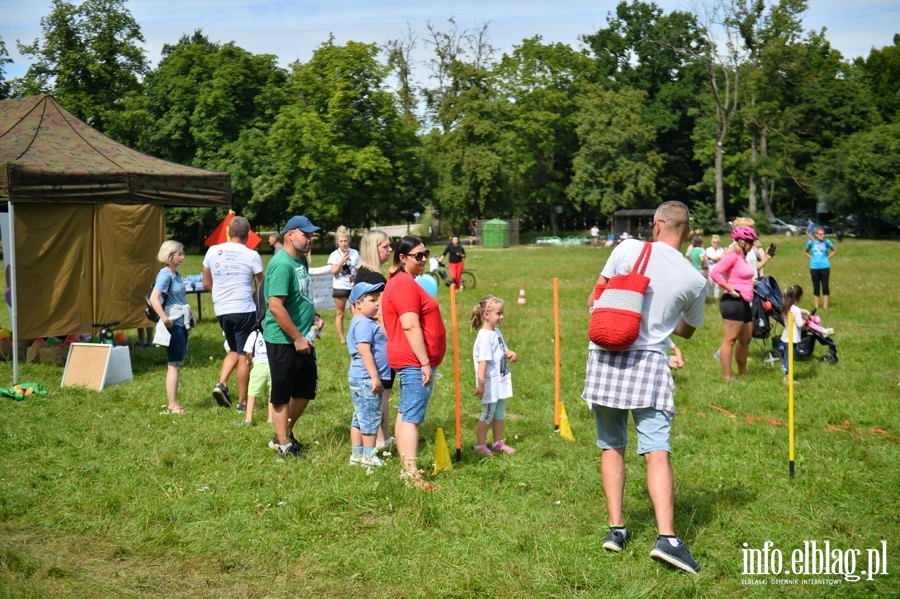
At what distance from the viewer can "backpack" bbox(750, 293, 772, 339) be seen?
1108 centimetres

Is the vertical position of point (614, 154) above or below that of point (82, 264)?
above

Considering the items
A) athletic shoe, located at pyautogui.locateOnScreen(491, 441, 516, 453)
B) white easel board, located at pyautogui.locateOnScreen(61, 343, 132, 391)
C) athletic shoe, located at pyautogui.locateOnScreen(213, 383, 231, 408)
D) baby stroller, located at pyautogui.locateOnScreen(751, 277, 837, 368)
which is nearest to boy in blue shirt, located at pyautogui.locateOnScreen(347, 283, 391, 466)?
athletic shoe, located at pyautogui.locateOnScreen(491, 441, 516, 453)

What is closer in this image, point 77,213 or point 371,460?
point 371,460

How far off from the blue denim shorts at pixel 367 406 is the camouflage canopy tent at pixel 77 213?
6223 millimetres

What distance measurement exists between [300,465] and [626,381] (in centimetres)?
295

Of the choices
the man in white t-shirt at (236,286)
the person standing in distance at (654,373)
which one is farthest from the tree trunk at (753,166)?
the person standing in distance at (654,373)

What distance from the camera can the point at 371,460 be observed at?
6.92m

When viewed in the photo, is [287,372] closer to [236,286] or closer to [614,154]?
[236,286]

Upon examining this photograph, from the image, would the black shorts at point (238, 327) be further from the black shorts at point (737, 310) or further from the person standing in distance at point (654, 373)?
the black shorts at point (737, 310)

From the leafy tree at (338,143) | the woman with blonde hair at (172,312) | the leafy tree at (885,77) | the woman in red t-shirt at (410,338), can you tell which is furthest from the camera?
the leafy tree at (885,77)

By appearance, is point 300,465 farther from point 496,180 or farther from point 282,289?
point 496,180

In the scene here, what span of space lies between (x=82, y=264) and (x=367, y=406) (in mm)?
7218

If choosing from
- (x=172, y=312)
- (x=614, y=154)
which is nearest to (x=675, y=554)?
(x=172, y=312)

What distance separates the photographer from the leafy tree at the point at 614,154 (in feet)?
204
